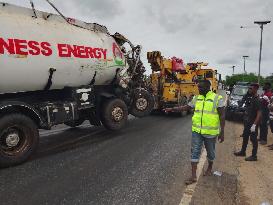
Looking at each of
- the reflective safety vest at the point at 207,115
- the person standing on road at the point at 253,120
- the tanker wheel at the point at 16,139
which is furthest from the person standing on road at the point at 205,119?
the tanker wheel at the point at 16,139

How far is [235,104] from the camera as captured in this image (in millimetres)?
15469

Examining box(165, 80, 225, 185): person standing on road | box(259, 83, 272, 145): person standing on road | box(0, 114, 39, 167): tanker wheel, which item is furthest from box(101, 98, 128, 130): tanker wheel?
box(165, 80, 225, 185): person standing on road

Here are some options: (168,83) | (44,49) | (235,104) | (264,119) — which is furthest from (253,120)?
(168,83)

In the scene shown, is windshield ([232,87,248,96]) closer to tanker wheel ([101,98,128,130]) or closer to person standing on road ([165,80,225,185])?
tanker wheel ([101,98,128,130])

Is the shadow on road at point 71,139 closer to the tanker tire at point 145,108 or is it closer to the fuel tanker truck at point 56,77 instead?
the fuel tanker truck at point 56,77

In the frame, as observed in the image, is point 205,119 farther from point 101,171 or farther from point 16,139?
point 16,139

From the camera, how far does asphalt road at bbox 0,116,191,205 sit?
5.48 m

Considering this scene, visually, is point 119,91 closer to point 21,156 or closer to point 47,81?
point 47,81

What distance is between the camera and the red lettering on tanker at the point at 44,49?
7.46 meters

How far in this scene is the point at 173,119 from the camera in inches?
604

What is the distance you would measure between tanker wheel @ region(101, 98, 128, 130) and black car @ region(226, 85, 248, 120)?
5665 mm

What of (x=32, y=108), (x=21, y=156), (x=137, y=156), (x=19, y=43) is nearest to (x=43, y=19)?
(x=19, y=43)

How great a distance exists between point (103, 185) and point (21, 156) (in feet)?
7.30

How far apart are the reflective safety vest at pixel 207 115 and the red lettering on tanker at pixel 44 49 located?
12.2 ft
